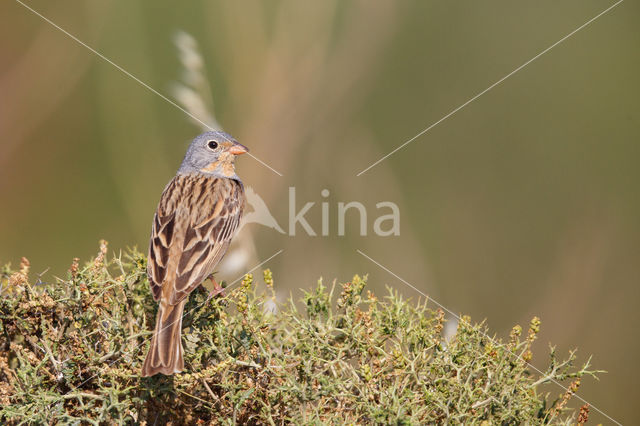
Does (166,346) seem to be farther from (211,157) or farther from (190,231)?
(211,157)

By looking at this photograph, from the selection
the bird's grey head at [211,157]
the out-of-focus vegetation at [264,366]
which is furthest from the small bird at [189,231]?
the out-of-focus vegetation at [264,366]

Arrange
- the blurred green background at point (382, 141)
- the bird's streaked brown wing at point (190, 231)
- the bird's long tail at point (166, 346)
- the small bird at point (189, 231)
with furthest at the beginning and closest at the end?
the blurred green background at point (382, 141) < the bird's streaked brown wing at point (190, 231) < the small bird at point (189, 231) < the bird's long tail at point (166, 346)

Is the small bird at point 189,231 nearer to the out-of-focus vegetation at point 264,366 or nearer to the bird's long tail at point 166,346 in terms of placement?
the bird's long tail at point 166,346

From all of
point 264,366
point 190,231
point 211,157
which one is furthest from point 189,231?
point 264,366

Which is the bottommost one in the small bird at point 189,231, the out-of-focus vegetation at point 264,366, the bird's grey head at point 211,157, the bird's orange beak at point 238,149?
the out-of-focus vegetation at point 264,366

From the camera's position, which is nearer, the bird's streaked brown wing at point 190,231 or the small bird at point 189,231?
the small bird at point 189,231

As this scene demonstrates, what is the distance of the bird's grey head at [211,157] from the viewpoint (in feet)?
14.8

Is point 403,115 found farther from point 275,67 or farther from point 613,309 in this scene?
point 613,309

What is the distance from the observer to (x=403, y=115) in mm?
5133

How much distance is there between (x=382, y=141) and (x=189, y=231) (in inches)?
75.2

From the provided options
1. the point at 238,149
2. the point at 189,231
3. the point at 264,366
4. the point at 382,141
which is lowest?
the point at 264,366

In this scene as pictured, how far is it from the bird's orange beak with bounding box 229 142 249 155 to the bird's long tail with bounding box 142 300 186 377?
1.77 meters

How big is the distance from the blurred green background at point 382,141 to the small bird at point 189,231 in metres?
0.14

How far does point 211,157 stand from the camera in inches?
180
